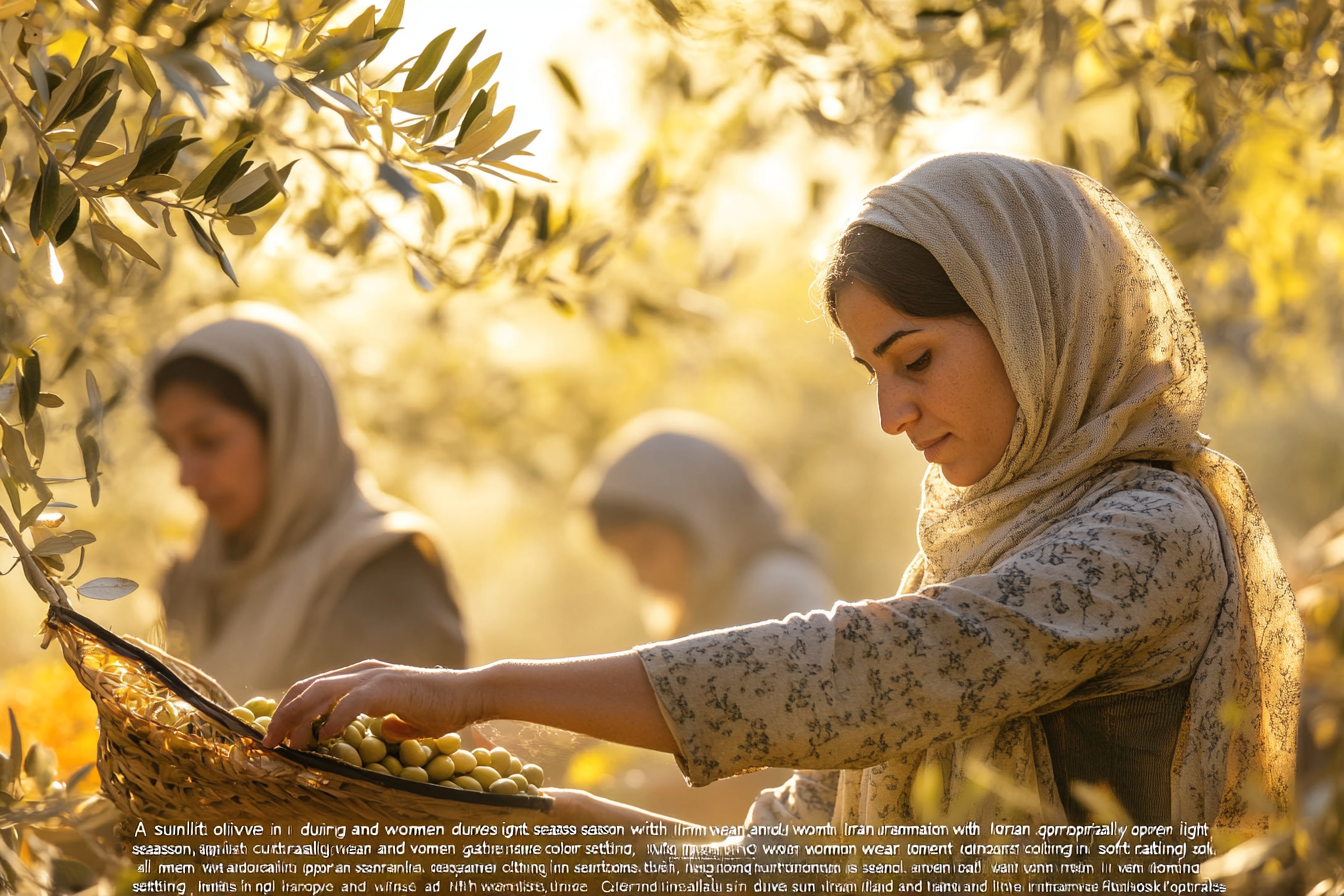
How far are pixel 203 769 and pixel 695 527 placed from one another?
408cm

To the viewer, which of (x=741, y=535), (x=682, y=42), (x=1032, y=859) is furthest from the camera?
(x=741, y=535)

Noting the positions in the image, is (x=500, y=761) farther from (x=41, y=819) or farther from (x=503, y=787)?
(x=41, y=819)

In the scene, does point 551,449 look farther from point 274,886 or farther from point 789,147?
point 274,886

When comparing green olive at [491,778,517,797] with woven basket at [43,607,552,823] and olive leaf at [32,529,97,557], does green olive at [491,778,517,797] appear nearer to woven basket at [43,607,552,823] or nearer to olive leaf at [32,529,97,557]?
woven basket at [43,607,552,823]

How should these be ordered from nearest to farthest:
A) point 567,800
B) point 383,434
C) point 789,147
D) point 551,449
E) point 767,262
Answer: point 567,800 < point 789,147 < point 383,434 < point 551,449 < point 767,262

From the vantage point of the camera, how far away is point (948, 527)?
5.69 ft

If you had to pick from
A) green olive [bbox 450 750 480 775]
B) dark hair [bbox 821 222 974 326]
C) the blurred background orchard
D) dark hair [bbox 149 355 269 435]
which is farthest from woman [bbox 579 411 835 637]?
green olive [bbox 450 750 480 775]

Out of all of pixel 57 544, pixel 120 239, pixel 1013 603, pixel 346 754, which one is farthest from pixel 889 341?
pixel 57 544

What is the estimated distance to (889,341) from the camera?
5.16 feet

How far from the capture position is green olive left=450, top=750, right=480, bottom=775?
4.72 feet

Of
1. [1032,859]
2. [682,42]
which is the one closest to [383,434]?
[682,42]

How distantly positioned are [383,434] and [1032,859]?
5.32 meters

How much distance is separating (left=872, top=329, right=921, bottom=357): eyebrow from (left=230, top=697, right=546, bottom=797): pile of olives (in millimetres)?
731

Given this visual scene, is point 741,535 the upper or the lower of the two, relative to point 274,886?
upper
